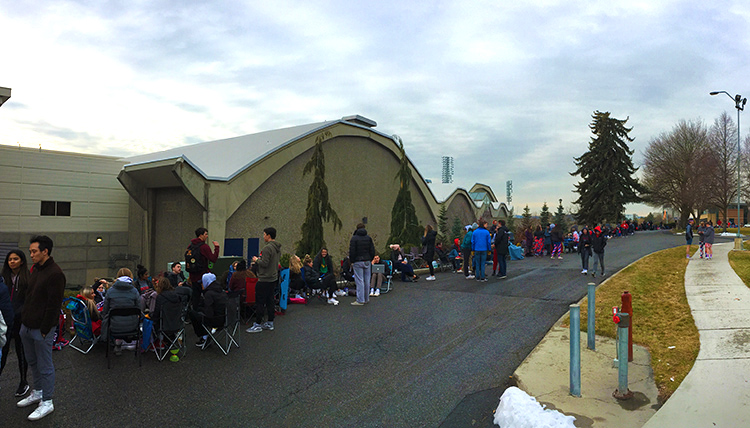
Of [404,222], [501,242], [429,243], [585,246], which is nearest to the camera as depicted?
[501,242]

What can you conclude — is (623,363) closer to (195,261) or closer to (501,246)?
(195,261)

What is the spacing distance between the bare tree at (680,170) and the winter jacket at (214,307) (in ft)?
166

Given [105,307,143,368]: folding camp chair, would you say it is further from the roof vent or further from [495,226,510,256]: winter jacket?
the roof vent

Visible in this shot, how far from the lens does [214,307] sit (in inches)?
275

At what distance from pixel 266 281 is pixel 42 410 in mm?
3972

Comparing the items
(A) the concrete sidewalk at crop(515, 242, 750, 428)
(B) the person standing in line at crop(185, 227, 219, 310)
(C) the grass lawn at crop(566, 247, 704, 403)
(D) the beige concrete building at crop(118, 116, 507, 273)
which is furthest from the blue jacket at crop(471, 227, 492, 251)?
(D) the beige concrete building at crop(118, 116, 507, 273)

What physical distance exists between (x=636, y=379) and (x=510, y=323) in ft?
9.92

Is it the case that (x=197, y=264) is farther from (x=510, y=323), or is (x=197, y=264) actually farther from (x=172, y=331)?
(x=510, y=323)

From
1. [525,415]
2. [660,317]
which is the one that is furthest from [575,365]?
[660,317]

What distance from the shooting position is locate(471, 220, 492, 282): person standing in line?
12984 mm

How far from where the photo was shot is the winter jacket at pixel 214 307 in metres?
6.93

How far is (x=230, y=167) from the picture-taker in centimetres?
1827

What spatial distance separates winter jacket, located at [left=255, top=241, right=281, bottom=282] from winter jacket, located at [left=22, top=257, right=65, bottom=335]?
3.54m

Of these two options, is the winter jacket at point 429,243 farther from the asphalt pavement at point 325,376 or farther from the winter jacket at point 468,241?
the asphalt pavement at point 325,376
